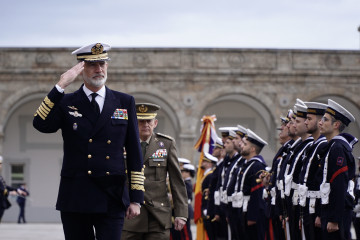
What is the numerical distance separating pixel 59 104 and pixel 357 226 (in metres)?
8.57

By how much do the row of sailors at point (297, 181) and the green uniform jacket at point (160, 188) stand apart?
1255mm

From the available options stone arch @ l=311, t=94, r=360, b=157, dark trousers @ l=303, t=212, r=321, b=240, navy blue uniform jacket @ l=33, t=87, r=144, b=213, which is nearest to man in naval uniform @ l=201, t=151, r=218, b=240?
dark trousers @ l=303, t=212, r=321, b=240

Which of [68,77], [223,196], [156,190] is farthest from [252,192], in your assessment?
[68,77]

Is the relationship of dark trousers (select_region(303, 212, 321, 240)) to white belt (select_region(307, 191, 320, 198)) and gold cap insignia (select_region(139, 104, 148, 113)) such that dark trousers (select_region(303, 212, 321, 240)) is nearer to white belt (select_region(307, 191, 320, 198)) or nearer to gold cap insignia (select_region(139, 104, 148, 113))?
white belt (select_region(307, 191, 320, 198))

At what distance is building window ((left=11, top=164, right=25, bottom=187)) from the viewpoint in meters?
29.4

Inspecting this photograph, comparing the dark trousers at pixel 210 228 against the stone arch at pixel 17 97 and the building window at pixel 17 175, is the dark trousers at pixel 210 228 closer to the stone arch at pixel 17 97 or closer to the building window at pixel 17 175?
the stone arch at pixel 17 97

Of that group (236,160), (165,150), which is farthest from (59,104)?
(236,160)

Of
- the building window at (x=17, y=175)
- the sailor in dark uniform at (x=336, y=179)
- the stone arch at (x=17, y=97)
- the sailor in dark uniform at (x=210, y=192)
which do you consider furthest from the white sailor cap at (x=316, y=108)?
the building window at (x=17, y=175)

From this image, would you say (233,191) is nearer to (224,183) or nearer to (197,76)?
(224,183)

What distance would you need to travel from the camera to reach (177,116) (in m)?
27.5

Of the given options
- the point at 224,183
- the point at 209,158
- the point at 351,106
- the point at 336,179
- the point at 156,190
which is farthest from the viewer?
the point at 351,106

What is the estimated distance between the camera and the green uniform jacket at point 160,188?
6801 mm

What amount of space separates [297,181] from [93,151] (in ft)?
11.4

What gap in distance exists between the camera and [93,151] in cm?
477
